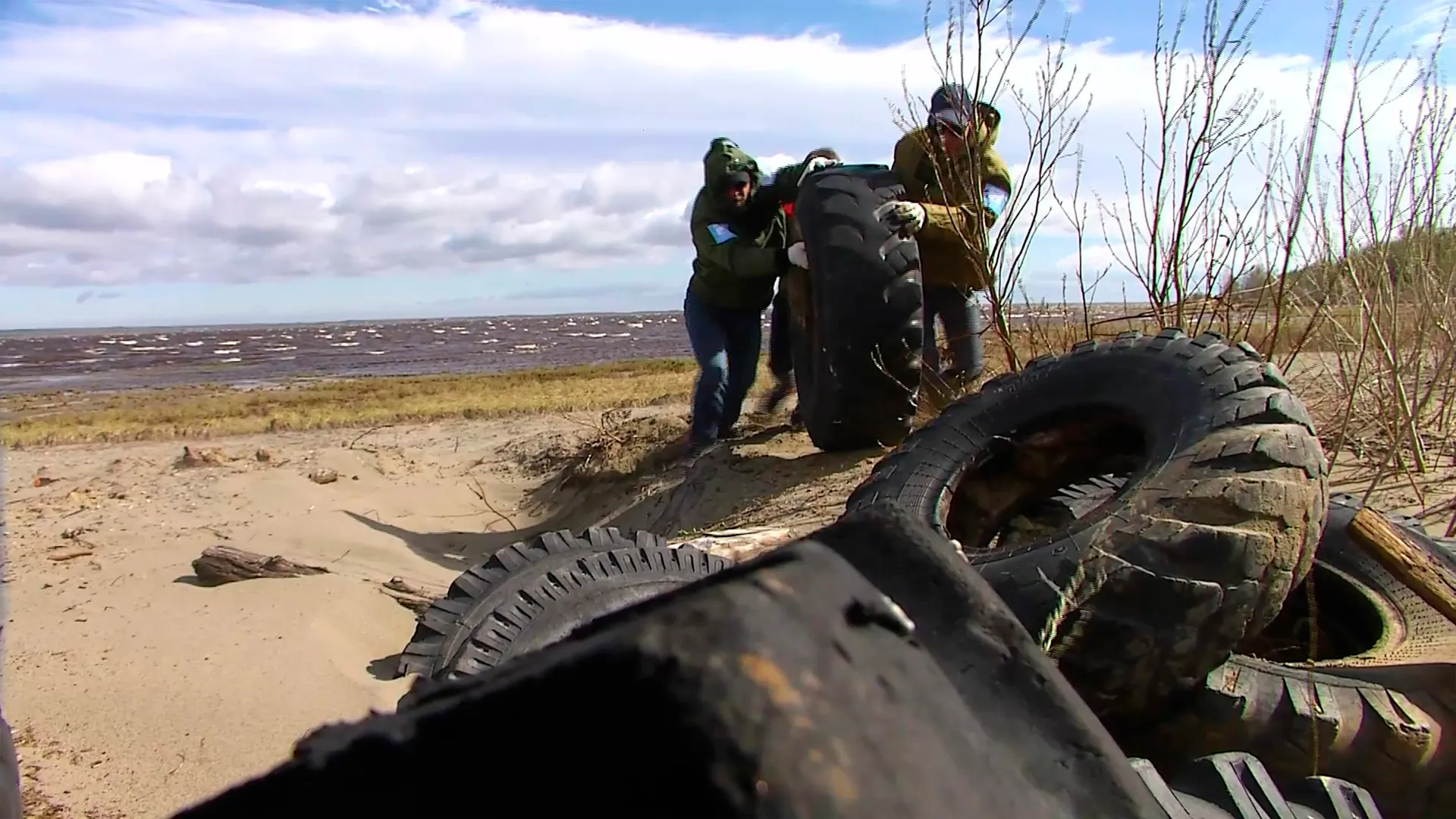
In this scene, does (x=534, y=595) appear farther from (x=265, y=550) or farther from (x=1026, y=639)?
(x=265, y=550)

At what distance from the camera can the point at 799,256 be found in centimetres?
582

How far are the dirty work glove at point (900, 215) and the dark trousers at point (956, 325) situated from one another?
88 cm

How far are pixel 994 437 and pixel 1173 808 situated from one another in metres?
2.61

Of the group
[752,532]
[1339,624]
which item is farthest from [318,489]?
[1339,624]

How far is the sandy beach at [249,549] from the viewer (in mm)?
3375

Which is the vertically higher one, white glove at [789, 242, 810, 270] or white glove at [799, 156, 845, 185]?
white glove at [799, 156, 845, 185]

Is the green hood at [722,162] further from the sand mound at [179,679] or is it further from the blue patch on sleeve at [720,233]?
the sand mound at [179,679]

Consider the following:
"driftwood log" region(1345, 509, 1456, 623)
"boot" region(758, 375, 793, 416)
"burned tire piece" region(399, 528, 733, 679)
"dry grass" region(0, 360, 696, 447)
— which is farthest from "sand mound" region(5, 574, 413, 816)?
"dry grass" region(0, 360, 696, 447)

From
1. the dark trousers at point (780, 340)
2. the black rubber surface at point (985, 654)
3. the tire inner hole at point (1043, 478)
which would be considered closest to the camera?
the black rubber surface at point (985, 654)

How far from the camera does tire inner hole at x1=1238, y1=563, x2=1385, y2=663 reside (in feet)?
10.7

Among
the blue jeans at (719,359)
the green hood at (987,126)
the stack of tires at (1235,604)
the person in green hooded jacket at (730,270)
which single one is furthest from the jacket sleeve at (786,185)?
the stack of tires at (1235,604)

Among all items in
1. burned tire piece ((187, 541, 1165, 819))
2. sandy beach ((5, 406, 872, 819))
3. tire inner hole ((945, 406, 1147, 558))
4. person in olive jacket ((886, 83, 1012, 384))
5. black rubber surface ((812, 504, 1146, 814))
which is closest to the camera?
burned tire piece ((187, 541, 1165, 819))

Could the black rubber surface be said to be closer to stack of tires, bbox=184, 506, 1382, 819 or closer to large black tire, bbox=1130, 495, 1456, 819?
stack of tires, bbox=184, 506, 1382, 819

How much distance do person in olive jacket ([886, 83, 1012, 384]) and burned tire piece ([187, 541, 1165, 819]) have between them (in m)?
4.90
